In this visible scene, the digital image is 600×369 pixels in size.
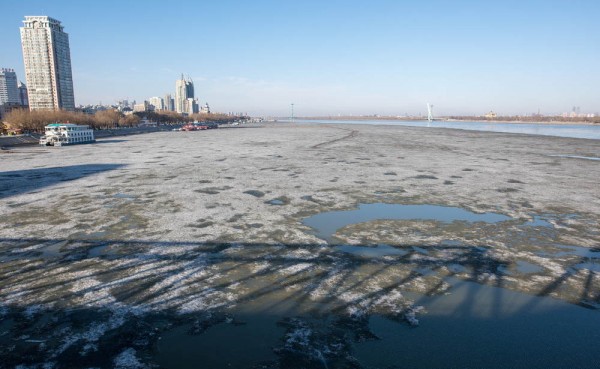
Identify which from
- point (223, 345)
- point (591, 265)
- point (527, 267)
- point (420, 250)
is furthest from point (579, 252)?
point (223, 345)

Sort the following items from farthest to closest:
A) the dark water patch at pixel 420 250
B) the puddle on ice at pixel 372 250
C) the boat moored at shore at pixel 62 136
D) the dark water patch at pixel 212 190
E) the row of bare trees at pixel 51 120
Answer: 1. the row of bare trees at pixel 51 120
2. the boat moored at shore at pixel 62 136
3. the dark water patch at pixel 212 190
4. the dark water patch at pixel 420 250
5. the puddle on ice at pixel 372 250

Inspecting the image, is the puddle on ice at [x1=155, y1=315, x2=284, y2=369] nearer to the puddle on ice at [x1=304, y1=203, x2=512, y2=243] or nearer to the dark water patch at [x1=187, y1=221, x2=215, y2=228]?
the puddle on ice at [x1=304, y1=203, x2=512, y2=243]

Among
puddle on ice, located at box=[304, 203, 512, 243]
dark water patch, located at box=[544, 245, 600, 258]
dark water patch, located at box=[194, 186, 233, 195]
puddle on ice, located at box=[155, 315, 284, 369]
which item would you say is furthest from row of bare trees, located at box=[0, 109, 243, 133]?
dark water patch, located at box=[544, 245, 600, 258]

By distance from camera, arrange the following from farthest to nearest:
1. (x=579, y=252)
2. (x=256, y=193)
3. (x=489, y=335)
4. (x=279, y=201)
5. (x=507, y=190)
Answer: (x=507, y=190), (x=256, y=193), (x=279, y=201), (x=579, y=252), (x=489, y=335)

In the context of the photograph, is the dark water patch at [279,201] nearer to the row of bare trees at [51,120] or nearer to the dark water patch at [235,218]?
the dark water patch at [235,218]

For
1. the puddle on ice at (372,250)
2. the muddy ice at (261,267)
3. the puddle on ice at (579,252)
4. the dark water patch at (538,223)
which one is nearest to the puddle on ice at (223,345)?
the muddy ice at (261,267)

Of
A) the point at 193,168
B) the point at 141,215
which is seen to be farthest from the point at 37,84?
the point at 141,215

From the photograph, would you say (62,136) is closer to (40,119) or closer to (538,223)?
Answer: (40,119)
